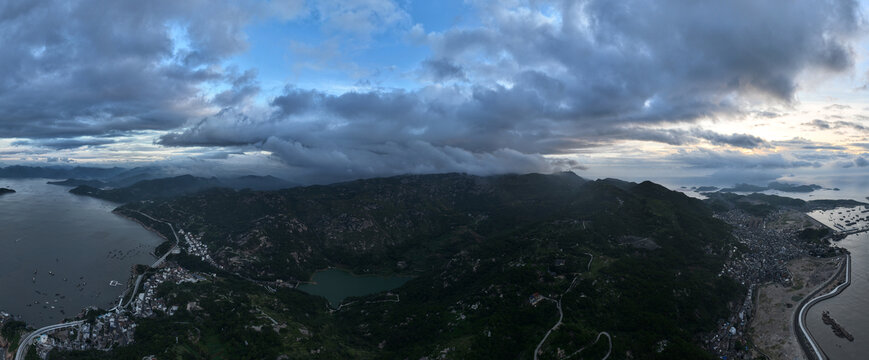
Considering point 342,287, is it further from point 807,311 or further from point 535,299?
point 807,311

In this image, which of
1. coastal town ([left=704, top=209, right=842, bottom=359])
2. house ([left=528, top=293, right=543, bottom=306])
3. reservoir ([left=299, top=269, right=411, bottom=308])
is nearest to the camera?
coastal town ([left=704, top=209, right=842, bottom=359])

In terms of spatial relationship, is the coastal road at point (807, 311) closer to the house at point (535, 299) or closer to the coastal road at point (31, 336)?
the house at point (535, 299)

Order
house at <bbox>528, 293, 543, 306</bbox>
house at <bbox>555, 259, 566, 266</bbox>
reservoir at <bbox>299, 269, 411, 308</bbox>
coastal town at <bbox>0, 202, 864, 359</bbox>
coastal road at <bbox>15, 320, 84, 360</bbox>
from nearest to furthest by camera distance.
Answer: coastal road at <bbox>15, 320, 84, 360</bbox>, coastal town at <bbox>0, 202, 864, 359</bbox>, house at <bbox>528, 293, 543, 306</bbox>, house at <bbox>555, 259, 566, 266</bbox>, reservoir at <bbox>299, 269, 411, 308</bbox>

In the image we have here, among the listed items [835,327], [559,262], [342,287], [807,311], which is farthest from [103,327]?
[807,311]

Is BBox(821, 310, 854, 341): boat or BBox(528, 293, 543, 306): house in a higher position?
BBox(528, 293, 543, 306): house

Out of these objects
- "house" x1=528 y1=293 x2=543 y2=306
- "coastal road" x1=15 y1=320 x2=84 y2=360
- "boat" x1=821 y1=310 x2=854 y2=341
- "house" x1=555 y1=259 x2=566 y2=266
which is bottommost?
"coastal road" x1=15 y1=320 x2=84 y2=360

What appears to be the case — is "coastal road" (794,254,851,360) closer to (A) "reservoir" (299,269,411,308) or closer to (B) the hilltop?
(B) the hilltop

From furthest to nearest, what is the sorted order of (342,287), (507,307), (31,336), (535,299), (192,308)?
(342,287)
(192,308)
(535,299)
(507,307)
(31,336)

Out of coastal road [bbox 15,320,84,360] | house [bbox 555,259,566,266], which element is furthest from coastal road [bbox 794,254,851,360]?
coastal road [bbox 15,320,84,360]

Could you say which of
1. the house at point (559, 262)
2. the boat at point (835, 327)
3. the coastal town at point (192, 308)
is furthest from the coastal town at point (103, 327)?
the boat at point (835, 327)
